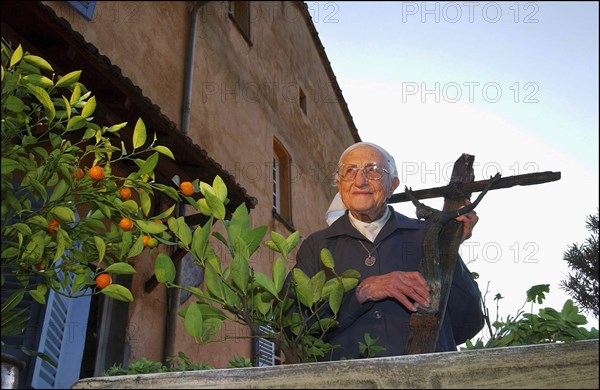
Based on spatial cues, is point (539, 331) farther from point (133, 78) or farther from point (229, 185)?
point (133, 78)

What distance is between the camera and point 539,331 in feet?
3.74

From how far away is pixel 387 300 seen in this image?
87.5 inches

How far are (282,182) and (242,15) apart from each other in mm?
3191

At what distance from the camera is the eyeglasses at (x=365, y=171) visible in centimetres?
261

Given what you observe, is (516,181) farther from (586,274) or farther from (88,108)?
(586,274)

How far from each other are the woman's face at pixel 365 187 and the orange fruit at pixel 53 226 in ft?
5.02

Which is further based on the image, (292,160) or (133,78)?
(292,160)

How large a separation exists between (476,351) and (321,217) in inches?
502

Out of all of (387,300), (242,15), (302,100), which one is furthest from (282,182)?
(387,300)

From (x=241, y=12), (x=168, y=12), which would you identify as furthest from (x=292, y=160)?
(x=168, y=12)

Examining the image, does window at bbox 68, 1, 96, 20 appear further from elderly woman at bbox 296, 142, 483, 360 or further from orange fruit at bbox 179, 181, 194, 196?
orange fruit at bbox 179, 181, 194, 196

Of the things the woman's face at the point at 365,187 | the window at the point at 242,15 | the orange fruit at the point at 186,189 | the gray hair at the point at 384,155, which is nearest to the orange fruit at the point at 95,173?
the orange fruit at the point at 186,189

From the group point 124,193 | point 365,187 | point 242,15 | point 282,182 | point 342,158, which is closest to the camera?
point 124,193

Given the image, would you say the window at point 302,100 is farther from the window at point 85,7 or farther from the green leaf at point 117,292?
the green leaf at point 117,292
